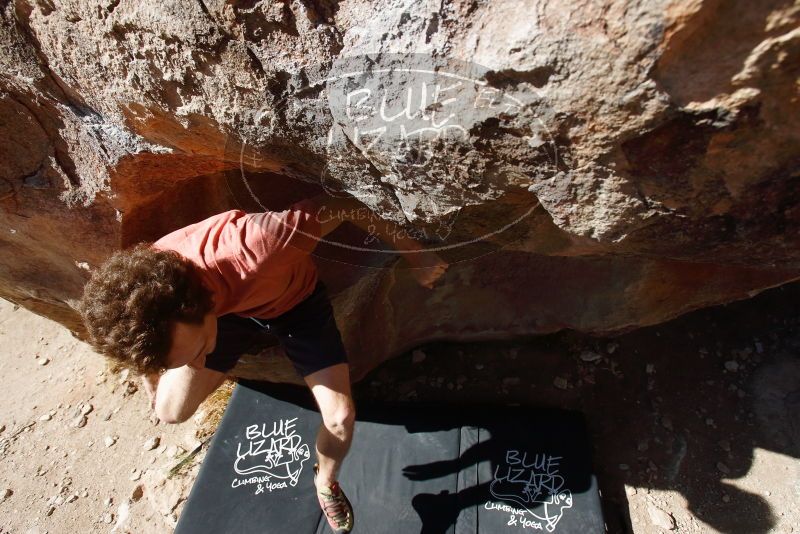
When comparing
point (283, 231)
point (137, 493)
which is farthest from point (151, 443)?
point (283, 231)

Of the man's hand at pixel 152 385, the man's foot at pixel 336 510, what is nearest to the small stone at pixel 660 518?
the man's foot at pixel 336 510

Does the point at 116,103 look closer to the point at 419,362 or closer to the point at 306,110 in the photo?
the point at 306,110

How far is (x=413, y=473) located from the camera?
2268 mm

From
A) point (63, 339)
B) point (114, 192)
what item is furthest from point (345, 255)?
point (63, 339)

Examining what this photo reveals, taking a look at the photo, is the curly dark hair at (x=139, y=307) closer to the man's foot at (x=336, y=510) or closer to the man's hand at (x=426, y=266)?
the man's hand at (x=426, y=266)

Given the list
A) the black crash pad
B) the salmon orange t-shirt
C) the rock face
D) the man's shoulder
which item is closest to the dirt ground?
the black crash pad

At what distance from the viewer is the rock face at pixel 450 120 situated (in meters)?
0.83

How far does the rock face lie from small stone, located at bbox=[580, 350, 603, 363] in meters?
0.59

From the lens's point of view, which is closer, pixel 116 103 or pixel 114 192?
pixel 116 103

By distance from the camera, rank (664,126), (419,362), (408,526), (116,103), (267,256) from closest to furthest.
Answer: (664,126)
(116,103)
(267,256)
(408,526)
(419,362)

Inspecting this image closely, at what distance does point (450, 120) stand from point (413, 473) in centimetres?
169

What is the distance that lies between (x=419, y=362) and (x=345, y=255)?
0.82 metres

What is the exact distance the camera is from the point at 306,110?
119 centimetres

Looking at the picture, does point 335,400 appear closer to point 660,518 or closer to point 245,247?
point 245,247
